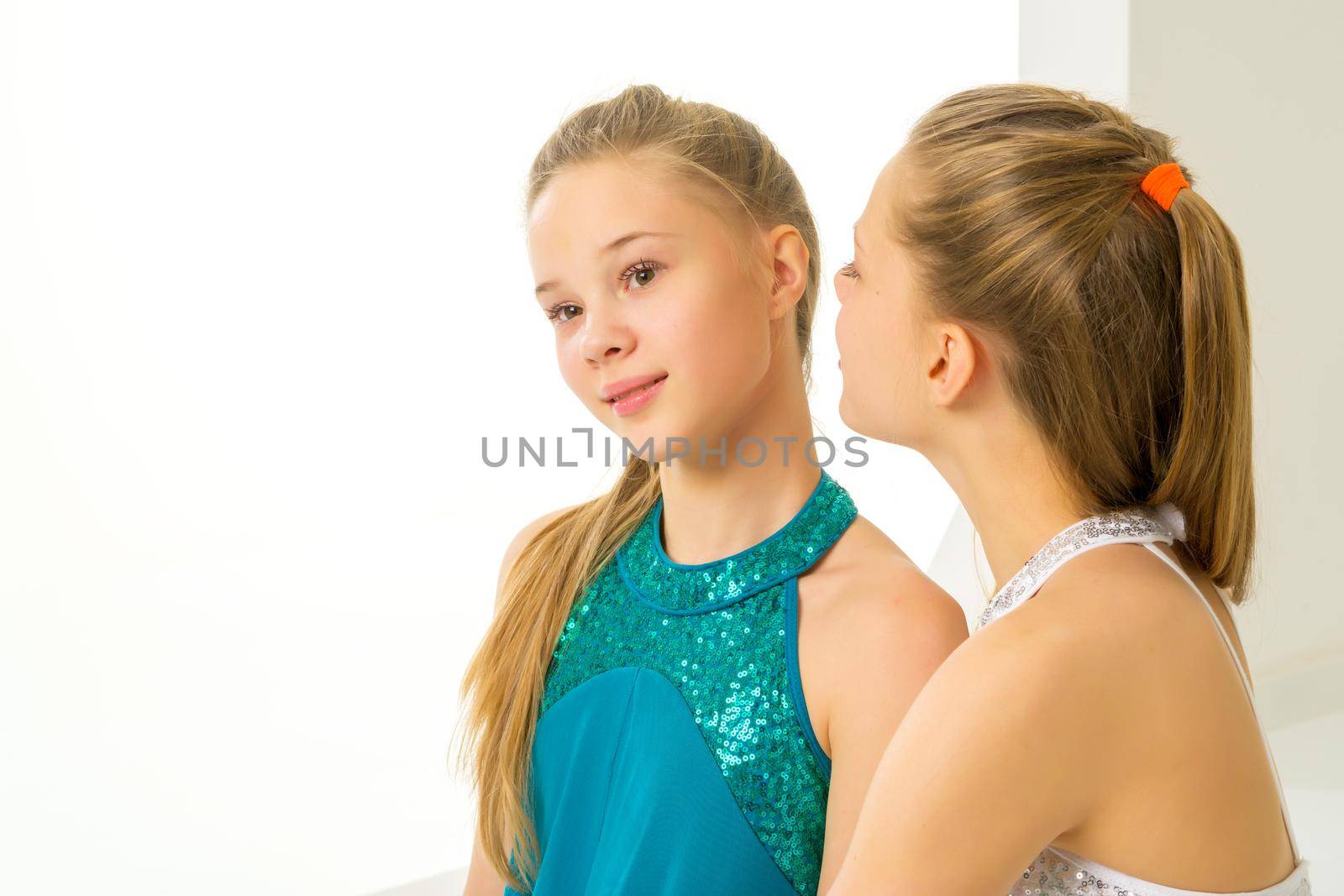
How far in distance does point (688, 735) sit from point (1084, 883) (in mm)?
427

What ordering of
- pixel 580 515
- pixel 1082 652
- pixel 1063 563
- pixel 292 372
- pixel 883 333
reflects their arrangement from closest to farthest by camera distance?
pixel 1082 652 → pixel 1063 563 → pixel 883 333 → pixel 580 515 → pixel 292 372

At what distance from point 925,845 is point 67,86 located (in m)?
3.83

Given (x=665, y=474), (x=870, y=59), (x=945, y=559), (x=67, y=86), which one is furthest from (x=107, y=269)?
(x=665, y=474)

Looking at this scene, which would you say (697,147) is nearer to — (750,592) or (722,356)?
(722,356)

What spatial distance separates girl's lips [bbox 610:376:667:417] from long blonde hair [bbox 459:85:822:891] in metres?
0.16

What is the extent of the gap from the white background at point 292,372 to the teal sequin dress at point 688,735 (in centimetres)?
64

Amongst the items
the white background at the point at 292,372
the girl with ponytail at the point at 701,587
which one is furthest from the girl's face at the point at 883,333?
the white background at the point at 292,372

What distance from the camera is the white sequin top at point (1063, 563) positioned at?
995 mm

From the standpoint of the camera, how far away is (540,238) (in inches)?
52.5

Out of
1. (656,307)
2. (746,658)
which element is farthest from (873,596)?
(656,307)

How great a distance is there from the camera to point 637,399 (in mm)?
1285

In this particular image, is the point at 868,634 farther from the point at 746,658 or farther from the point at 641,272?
the point at 641,272

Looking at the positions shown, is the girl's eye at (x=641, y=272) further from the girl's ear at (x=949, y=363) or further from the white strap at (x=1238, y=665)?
the white strap at (x=1238, y=665)

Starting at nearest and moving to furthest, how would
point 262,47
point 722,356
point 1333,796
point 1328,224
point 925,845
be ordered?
point 925,845, point 722,356, point 1333,796, point 1328,224, point 262,47
